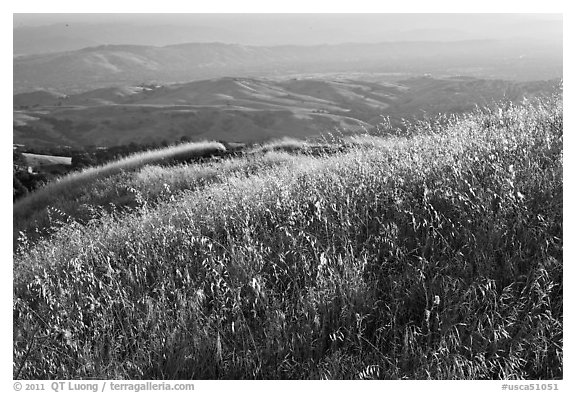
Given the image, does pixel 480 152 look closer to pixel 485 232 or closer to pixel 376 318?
pixel 485 232

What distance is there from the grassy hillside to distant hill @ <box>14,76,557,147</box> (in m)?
40.6

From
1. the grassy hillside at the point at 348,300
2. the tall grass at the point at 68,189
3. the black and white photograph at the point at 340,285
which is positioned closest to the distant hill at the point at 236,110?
the tall grass at the point at 68,189

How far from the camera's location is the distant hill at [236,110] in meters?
60.5

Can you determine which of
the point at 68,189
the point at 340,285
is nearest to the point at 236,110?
the point at 68,189

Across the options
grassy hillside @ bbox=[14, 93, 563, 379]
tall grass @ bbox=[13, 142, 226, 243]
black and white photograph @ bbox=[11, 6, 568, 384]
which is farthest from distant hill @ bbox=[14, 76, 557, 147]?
grassy hillside @ bbox=[14, 93, 563, 379]

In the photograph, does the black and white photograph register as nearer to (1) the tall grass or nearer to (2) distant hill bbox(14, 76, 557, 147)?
(1) the tall grass

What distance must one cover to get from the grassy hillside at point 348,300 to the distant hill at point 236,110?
40634 millimetres

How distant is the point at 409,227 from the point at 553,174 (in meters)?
1.14

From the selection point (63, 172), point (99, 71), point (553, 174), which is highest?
point (99, 71)

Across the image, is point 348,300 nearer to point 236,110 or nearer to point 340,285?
point 340,285

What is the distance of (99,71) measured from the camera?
141ft

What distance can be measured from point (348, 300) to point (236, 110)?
8468 centimetres

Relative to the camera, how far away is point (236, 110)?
85438mm
